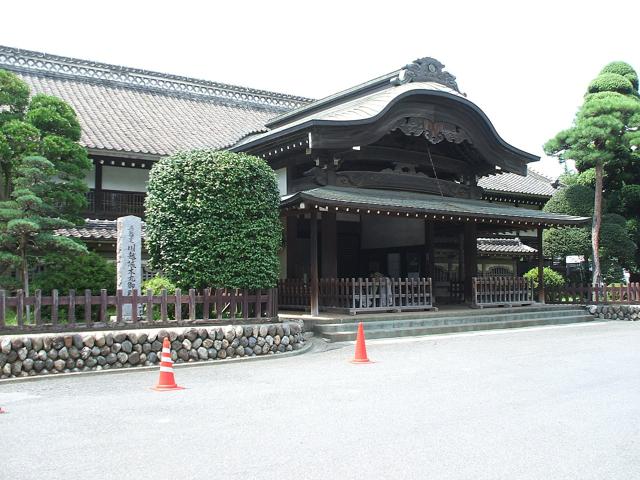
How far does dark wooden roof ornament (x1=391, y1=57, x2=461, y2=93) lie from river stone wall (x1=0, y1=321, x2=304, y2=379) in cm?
929

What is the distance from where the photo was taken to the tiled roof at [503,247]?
2523 cm

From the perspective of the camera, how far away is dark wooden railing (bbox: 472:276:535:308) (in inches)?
742

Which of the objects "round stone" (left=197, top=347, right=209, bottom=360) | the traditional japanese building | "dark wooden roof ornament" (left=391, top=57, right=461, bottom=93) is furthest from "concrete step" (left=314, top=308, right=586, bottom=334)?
"dark wooden roof ornament" (left=391, top=57, right=461, bottom=93)

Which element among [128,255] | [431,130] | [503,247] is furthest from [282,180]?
[503,247]

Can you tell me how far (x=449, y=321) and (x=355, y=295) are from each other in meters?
2.73

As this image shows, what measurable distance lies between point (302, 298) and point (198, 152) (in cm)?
603

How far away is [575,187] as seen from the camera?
992 inches

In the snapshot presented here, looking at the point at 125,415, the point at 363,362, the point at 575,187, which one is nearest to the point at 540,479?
the point at 125,415

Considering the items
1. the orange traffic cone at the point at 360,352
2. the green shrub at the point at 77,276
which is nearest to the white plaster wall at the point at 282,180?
the green shrub at the point at 77,276

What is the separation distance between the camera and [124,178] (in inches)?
720

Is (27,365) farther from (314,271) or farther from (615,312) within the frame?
(615,312)

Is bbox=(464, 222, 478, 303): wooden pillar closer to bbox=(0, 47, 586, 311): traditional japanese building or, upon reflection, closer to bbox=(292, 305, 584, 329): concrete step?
bbox=(0, 47, 586, 311): traditional japanese building

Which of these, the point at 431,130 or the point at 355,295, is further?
the point at 431,130

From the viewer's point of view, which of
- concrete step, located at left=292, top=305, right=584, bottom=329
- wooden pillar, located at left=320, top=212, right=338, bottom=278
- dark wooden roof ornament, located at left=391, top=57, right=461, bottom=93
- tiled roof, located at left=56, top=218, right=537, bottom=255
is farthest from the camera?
dark wooden roof ornament, located at left=391, top=57, right=461, bottom=93
